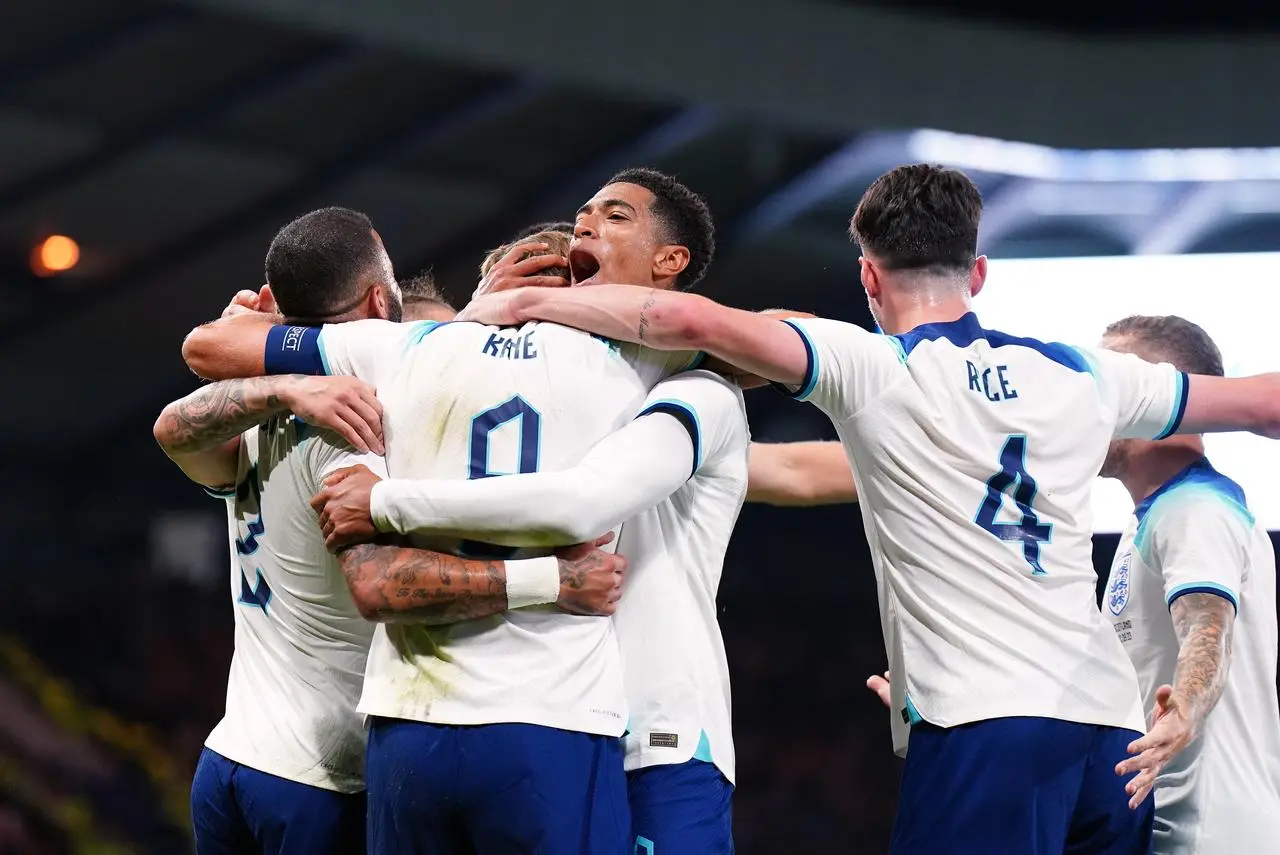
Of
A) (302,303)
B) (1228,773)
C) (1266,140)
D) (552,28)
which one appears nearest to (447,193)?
(552,28)

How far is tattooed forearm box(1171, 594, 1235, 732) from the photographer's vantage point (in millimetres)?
3042

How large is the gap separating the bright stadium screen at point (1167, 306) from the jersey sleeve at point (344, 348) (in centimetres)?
667

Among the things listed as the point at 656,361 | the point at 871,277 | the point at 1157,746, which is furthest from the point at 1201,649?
the point at 656,361

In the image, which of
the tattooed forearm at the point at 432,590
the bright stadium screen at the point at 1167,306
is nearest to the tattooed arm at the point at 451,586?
the tattooed forearm at the point at 432,590

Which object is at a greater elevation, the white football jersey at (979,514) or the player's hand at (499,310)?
the player's hand at (499,310)

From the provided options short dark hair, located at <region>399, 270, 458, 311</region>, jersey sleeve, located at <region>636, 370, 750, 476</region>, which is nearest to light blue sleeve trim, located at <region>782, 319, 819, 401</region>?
jersey sleeve, located at <region>636, 370, 750, 476</region>

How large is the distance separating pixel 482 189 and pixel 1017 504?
27.1ft

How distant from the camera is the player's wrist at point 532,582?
2.67 meters

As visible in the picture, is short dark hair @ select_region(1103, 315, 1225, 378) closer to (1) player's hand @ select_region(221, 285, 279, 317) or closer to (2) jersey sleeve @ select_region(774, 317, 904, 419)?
(2) jersey sleeve @ select_region(774, 317, 904, 419)

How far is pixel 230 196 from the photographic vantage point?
34.2 feet

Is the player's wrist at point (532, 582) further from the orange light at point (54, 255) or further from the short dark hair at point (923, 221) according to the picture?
the orange light at point (54, 255)

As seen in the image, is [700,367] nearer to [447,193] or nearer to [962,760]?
[962,760]

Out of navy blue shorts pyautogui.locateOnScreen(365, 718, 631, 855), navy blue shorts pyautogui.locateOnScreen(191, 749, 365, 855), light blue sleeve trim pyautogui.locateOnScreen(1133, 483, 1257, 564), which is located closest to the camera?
navy blue shorts pyautogui.locateOnScreen(365, 718, 631, 855)

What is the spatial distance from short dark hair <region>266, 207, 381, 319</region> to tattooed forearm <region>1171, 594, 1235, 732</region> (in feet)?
7.10
